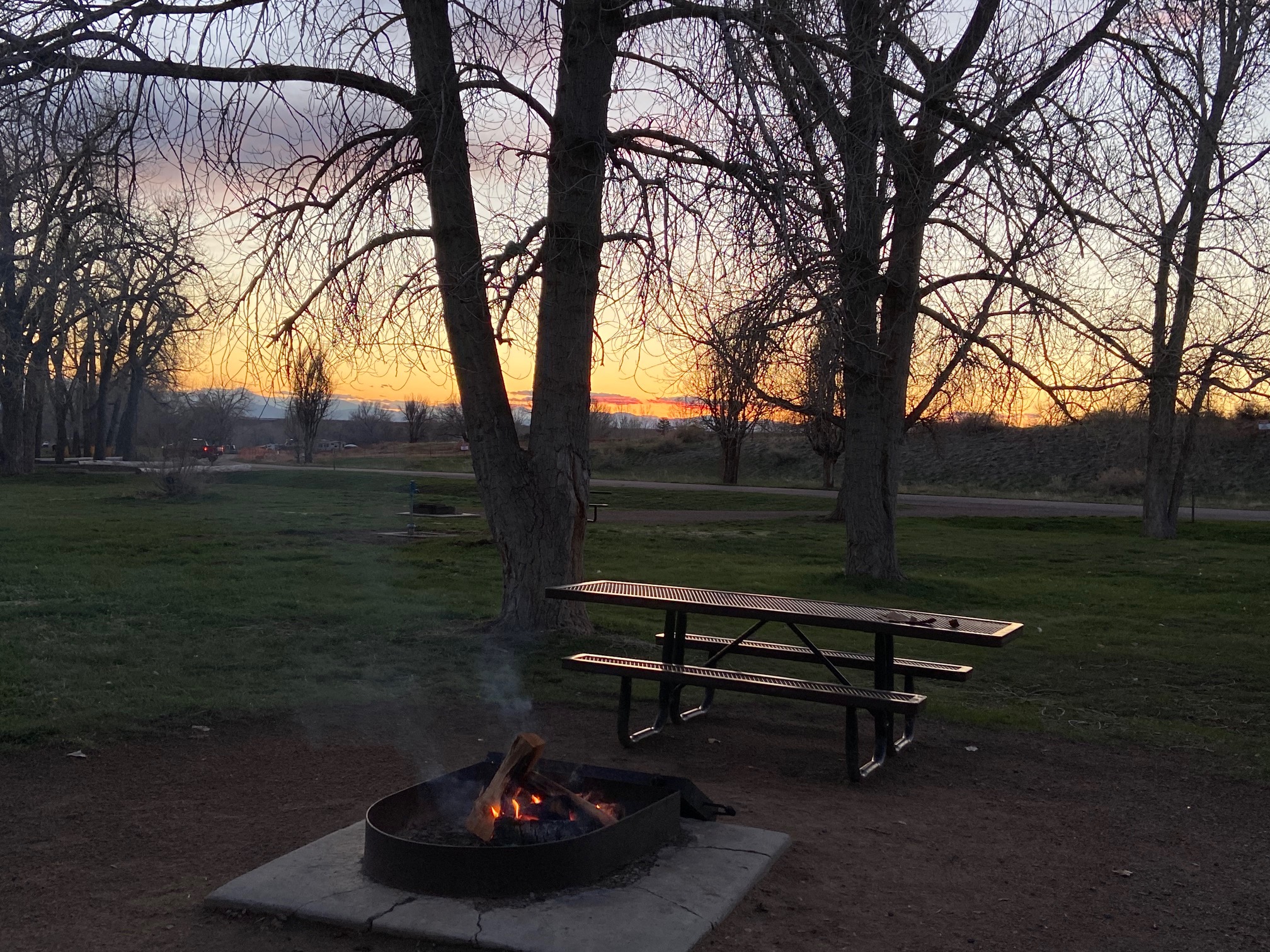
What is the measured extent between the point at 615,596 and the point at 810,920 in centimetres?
249

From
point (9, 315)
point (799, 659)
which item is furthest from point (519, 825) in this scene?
point (9, 315)

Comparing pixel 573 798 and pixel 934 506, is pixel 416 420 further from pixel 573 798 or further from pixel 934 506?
pixel 573 798

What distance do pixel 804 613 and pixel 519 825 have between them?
217cm

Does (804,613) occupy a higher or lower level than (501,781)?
higher

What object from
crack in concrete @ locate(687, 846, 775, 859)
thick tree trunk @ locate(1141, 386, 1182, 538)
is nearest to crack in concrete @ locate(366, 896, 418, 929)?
crack in concrete @ locate(687, 846, 775, 859)

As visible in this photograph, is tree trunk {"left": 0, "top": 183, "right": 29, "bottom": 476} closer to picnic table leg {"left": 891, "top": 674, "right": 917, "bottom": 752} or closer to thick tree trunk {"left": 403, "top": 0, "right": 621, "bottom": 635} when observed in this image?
thick tree trunk {"left": 403, "top": 0, "right": 621, "bottom": 635}

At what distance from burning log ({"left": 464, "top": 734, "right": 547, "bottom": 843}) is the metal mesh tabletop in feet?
5.87

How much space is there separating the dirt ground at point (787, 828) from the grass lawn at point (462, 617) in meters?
0.57

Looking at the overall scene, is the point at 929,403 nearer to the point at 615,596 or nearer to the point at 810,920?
the point at 615,596

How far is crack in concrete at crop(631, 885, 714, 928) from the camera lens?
3.62 metres

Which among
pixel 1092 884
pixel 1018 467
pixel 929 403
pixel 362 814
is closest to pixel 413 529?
pixel 929 403

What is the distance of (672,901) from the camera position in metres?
3.72

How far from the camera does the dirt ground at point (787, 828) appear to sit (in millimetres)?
3697

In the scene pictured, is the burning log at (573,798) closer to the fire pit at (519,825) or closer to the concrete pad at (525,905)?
the fire pit at (519,825)
